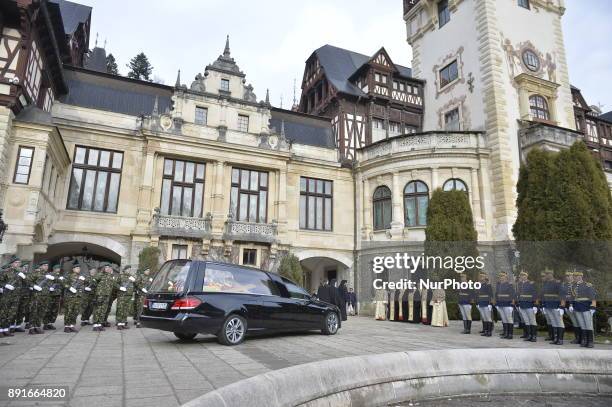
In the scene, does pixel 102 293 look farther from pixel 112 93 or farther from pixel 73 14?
pixel 73 14

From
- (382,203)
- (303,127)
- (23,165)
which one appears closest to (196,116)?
(303,127)

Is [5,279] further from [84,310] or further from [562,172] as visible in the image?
[562,172]

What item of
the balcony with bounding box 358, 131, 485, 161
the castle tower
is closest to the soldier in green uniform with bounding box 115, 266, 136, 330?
the balcony with bounding box 358, 131, 485, 161

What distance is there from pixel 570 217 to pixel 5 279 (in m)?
15.7

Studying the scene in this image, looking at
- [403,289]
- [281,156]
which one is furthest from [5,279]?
[281,156]

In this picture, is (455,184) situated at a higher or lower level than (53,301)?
higher

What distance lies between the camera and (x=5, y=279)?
357 inches

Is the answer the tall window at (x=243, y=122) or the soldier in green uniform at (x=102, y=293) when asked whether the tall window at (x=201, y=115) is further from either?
the soldier in green uniform at (x=102, y=293)

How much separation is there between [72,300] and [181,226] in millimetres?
10160

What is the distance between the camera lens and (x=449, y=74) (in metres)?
26.7

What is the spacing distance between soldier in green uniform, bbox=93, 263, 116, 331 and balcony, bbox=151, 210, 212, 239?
8542 mm

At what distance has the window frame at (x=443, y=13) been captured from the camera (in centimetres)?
2753

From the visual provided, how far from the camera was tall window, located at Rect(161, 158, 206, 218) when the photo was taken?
21109 mm

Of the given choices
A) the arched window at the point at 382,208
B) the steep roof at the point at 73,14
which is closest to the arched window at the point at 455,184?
the arched window at the point at 382,208
